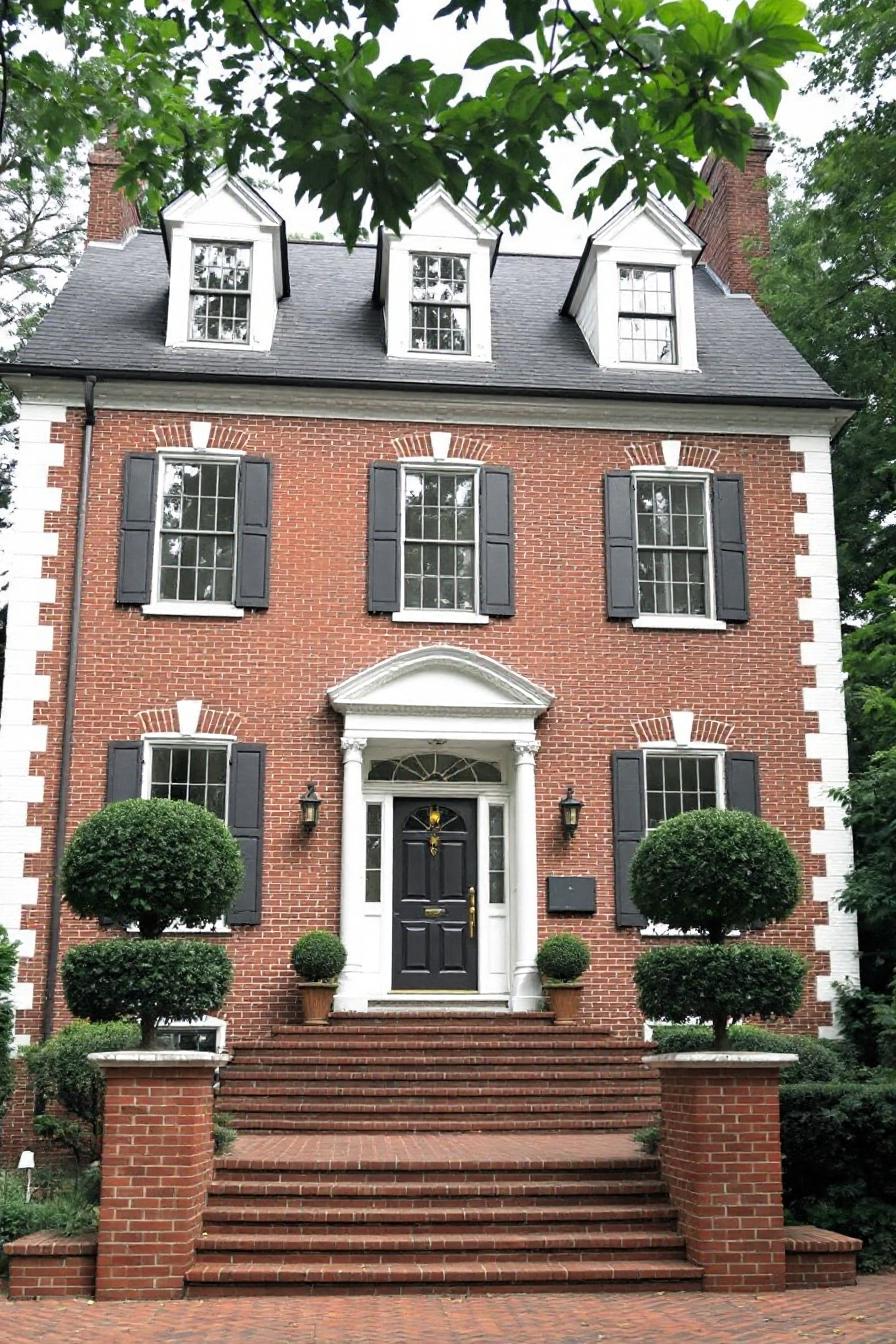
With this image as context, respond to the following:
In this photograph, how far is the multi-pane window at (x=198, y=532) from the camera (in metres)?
14.7

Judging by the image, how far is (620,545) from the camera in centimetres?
1516

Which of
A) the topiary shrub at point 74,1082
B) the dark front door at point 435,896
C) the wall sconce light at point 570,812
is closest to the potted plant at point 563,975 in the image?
the dark front door at point 435,896

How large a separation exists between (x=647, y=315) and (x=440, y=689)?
5494mm

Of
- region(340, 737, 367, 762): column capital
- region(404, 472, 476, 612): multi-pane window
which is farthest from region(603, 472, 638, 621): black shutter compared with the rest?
region(340, 737, 367, 762): column capital

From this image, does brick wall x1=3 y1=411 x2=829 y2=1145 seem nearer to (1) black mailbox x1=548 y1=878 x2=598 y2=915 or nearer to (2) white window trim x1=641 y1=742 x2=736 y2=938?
(1) black mailbox x1=548 y1=878 x2=598 y2=915

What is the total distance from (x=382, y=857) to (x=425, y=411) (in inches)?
196

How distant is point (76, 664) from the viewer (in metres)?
14.2

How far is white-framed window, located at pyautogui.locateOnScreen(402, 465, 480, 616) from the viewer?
1498 cm

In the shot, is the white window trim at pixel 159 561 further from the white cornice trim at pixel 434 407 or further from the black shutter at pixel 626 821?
the black shutter at pixel 626 821

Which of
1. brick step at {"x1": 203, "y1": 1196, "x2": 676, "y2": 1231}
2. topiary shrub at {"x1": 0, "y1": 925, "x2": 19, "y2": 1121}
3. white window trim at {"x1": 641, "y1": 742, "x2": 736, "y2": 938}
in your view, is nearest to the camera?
brick step at {"x1": 203, "y1": 1196, "x2": 676, "y2": 1231}

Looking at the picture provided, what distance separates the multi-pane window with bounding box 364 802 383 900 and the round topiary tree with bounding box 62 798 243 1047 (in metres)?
5.56

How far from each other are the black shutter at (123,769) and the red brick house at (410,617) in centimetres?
5

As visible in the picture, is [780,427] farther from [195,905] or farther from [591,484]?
[195,905]

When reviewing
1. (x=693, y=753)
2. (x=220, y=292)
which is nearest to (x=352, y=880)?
(x=693, y=753)
